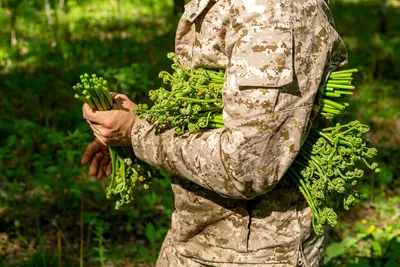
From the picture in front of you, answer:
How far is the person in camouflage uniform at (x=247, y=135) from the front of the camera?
1.69m

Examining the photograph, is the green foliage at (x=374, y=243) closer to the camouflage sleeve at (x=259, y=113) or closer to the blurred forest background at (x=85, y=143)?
the blurred forest background at (x=85, y=143)

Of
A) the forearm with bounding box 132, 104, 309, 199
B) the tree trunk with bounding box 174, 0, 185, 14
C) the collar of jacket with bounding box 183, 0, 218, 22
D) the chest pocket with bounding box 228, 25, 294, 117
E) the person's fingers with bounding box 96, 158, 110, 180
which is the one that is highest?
the collar of jacket with bounding box 183, 0, 218, 22

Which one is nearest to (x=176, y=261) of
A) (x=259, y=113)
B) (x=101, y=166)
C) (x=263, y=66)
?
(x=101, y=166)

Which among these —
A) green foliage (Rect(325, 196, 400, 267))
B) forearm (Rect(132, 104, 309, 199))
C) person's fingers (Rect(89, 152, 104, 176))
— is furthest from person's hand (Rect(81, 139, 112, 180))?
green foliage (Rect(325, 196, 400, 267))

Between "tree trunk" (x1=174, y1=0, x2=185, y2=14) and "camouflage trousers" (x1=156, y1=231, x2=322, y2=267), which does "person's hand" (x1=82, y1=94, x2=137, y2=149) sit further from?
"tree trunk" (x1=174, y1=0, x2=185, y2=14)

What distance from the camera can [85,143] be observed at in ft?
12.7

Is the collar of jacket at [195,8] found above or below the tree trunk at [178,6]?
above

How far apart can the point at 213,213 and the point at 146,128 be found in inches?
15.7

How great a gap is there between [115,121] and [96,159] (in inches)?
22.7

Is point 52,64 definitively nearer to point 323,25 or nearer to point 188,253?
point 188,253

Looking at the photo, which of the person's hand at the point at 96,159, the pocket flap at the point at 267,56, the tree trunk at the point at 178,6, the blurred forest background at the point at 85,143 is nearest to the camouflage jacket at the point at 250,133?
the pocket flap at the point at 267,56

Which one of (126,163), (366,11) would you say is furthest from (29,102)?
(366,11)

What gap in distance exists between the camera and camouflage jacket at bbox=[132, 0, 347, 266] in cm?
169

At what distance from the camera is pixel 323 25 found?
183 cm
